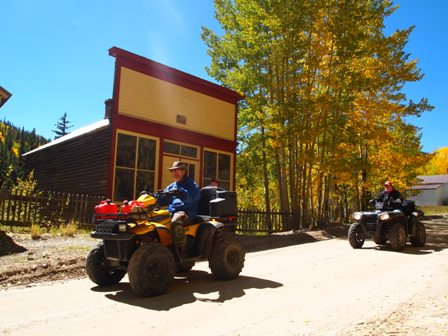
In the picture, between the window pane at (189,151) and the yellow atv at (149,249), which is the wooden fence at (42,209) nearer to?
the window pane at (189,151)

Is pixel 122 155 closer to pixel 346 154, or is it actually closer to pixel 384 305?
pixel 346 154

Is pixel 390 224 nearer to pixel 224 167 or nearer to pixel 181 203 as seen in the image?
pixel 181 203

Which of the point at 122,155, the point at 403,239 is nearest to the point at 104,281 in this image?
the point at 403,239

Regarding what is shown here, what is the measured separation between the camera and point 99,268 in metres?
5.70

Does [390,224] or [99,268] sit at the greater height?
[390,224]

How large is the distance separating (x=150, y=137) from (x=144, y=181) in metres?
1.78

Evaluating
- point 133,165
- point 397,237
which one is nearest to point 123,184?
point 133,165

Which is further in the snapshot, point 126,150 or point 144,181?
point 144,181

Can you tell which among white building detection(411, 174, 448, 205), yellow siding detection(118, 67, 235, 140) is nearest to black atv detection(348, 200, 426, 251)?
yellow siding detection(118, 67, 235, 140)

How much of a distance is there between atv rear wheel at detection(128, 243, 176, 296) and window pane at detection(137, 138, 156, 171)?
9.95 m

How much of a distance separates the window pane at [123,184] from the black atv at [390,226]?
26.8ft

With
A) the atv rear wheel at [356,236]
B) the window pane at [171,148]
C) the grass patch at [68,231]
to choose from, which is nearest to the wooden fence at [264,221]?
the window pane at [171,148]

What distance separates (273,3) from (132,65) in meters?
6.38

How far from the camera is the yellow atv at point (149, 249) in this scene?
5.00 meters
